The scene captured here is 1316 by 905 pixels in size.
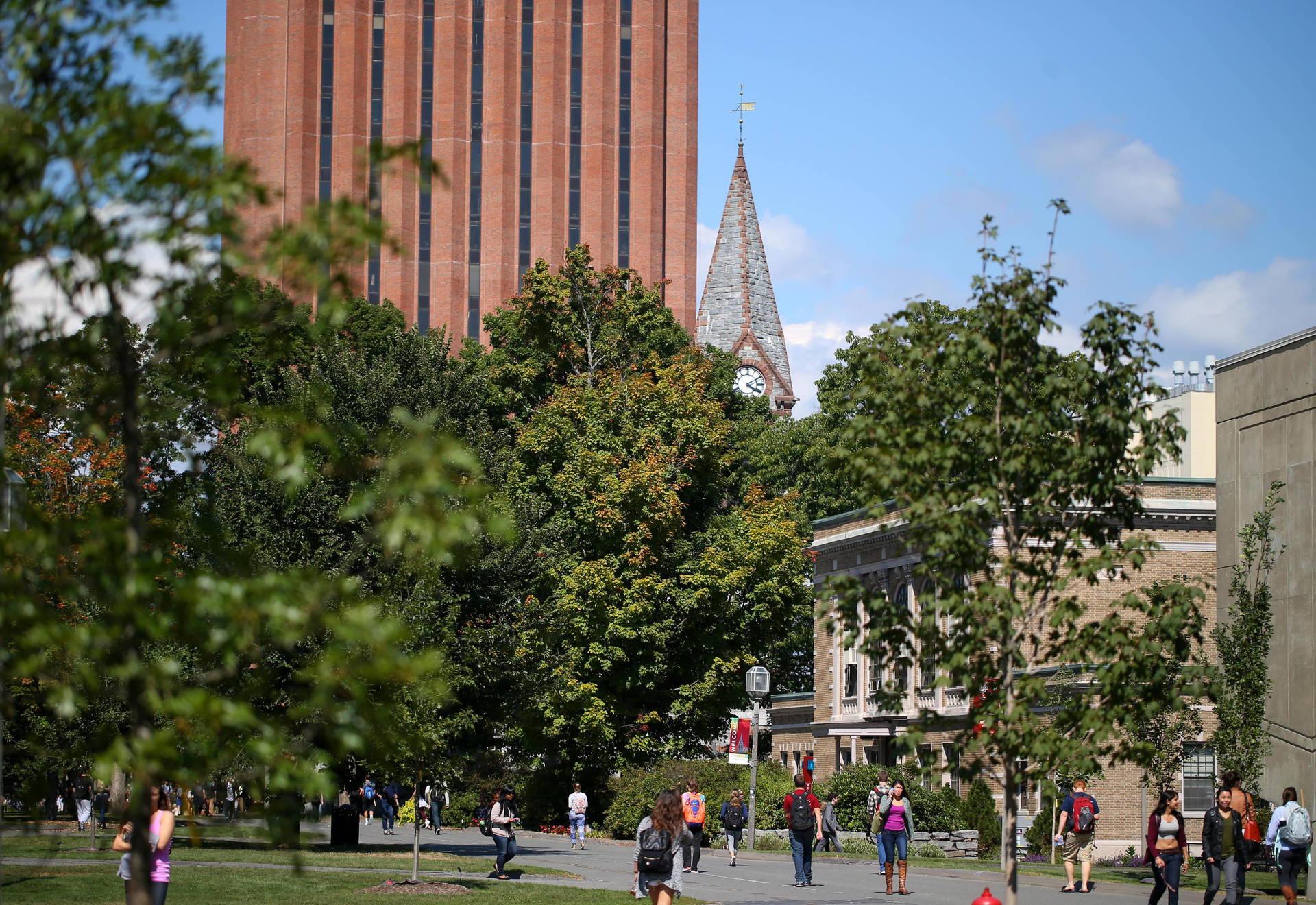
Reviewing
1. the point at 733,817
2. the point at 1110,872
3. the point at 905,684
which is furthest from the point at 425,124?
the point at 1110,872

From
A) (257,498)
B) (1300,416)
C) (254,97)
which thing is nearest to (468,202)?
(254,97)

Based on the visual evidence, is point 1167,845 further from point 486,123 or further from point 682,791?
point 486,123

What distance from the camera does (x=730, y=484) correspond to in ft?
204

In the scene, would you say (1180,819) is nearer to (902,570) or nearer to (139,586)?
(139,586)

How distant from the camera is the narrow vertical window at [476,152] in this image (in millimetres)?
102062

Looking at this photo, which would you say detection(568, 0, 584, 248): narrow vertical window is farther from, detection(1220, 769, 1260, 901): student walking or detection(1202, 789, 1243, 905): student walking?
detection(1202, 789, 1243, 905): student walking

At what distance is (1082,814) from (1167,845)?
224 inches

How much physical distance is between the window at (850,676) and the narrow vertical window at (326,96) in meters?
62.1

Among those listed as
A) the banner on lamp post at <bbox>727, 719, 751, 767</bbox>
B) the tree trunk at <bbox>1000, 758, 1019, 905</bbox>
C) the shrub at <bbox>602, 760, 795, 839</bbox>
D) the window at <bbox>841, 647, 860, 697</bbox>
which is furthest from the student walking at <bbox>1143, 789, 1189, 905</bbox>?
the window at <bbox>841, 647, 860, 697</bbox>

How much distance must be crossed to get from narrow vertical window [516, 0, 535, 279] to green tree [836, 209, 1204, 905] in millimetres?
90375

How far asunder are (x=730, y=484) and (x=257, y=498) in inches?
1295

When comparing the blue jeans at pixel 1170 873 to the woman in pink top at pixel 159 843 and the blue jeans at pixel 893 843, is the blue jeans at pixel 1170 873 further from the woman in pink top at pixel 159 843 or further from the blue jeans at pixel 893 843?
the woman in pink top at pixel 159 843

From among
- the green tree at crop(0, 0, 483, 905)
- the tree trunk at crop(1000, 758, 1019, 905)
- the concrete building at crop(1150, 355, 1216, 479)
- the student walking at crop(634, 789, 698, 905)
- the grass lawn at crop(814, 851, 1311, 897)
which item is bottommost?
the grass lawn at crop(814, 851, 1311, 897)

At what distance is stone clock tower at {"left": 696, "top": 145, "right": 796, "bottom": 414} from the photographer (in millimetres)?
112312
